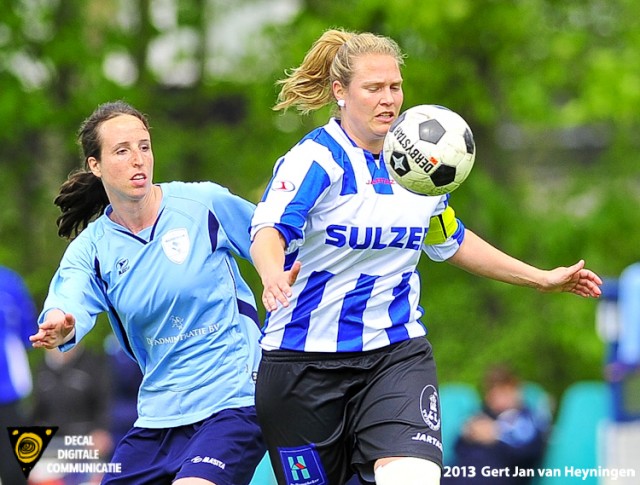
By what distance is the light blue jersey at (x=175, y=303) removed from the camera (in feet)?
14.9

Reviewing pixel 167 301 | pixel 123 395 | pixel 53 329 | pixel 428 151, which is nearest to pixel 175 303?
pixel 167 301

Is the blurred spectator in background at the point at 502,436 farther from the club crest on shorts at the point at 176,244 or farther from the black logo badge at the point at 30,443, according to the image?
the club crest on shorts at the point at 176,244

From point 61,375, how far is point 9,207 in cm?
578

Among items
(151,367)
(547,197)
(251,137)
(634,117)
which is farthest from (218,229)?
(547,197)

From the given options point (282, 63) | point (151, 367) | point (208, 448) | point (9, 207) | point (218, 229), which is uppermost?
point (282, 63)

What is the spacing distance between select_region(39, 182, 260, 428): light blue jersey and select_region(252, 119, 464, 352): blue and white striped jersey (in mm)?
324

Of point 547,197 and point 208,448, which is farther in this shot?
point 547,197

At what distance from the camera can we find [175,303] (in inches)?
179

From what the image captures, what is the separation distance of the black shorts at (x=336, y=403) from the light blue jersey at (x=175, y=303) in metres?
0.29

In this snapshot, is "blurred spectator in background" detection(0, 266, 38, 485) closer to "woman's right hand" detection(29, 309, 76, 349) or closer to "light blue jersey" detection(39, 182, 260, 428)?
"light blue jersey" detection(39, 182, 260, 428)

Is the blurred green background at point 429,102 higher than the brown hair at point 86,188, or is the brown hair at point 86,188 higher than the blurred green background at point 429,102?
the blurred green background at point 429,102

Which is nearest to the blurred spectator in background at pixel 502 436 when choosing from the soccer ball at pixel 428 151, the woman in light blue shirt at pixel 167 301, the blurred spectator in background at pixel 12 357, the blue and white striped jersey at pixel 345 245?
the blurred spectator in background at pixel 12 357

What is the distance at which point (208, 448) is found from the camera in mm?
4387

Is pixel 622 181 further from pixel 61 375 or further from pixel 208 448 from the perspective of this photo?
pixel 208 448
